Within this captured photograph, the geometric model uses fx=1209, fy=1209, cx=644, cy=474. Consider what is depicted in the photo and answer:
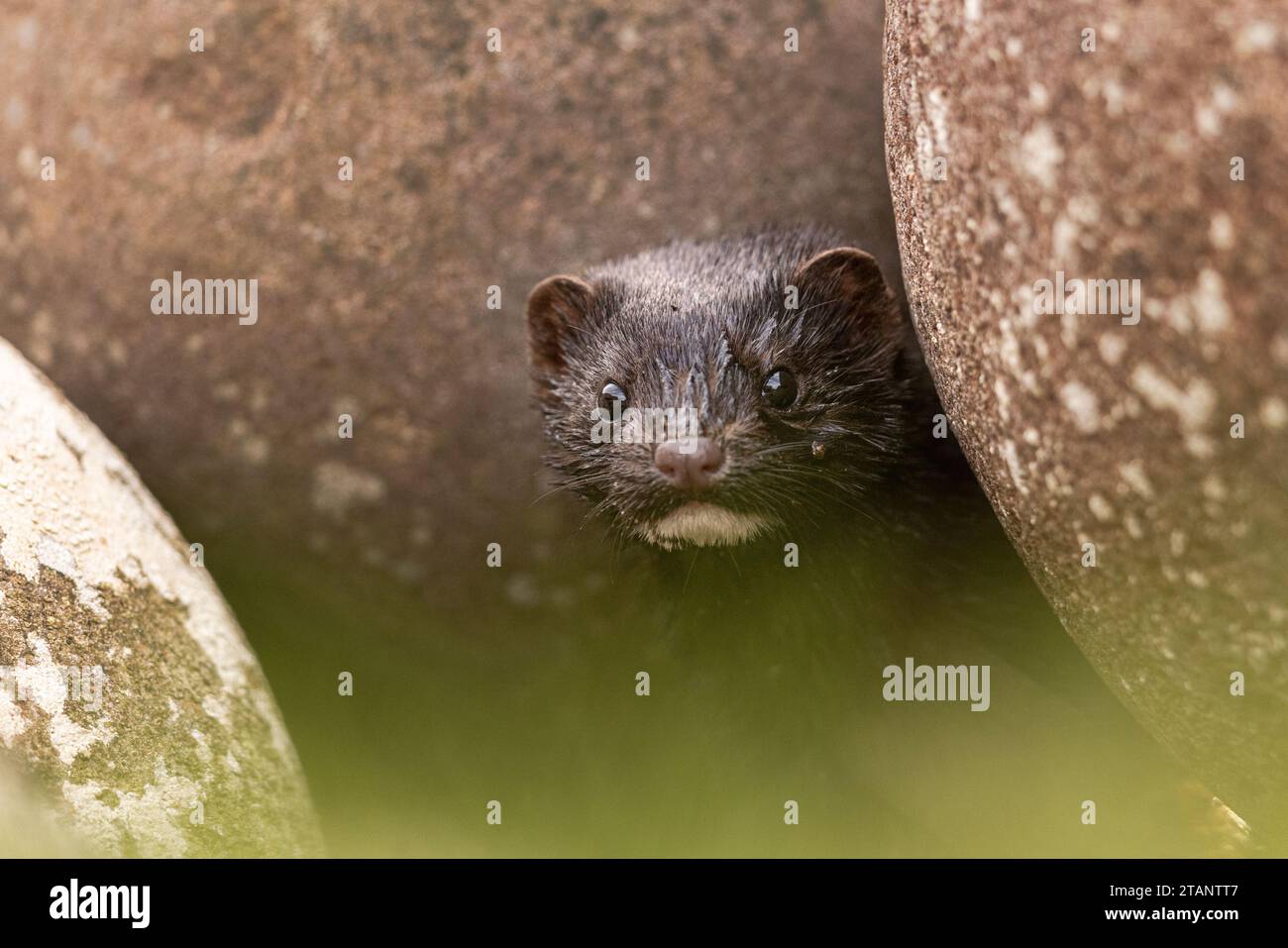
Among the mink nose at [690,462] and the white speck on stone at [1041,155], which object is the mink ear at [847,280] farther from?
the white speck on stone at [1041,155]

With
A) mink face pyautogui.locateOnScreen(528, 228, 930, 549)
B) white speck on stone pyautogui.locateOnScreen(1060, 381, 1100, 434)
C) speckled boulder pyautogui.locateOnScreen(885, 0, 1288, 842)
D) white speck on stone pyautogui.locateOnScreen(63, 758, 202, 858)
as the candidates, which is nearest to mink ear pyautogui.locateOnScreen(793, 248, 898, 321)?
mink face pyautogui.locateOnScreen(528, 228, 930, 549)

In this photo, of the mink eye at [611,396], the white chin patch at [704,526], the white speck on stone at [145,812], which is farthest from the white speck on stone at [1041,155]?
the white speck on stone at [145,812]

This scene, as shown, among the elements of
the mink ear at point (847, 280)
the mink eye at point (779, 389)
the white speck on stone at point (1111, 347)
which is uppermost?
the mink ear at point (847, 280)

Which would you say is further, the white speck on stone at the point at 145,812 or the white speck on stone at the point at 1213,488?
the white speck on stone at the point at 145,812

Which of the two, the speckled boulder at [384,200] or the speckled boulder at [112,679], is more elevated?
the speckled boulder at [384,200]

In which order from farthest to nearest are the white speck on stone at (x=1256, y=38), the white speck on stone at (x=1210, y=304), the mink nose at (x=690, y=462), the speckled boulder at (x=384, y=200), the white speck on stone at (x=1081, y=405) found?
the speckled boulder at (x=384, y=200) < the mink nose at (x=690, y=462) < the white speck on stone at (x=1081, y=405) < the white speck on stone at (x=1210, y=304) < the white speck on stone at (x=1256, y=38)

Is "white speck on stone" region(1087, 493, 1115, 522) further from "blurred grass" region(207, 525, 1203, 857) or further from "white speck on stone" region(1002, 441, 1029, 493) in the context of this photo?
"blurred grass" region(207, 525, 1203, 857)

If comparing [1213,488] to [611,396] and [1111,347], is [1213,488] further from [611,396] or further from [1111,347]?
[611,396]

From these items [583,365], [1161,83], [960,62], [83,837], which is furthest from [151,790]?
[1161,83]
